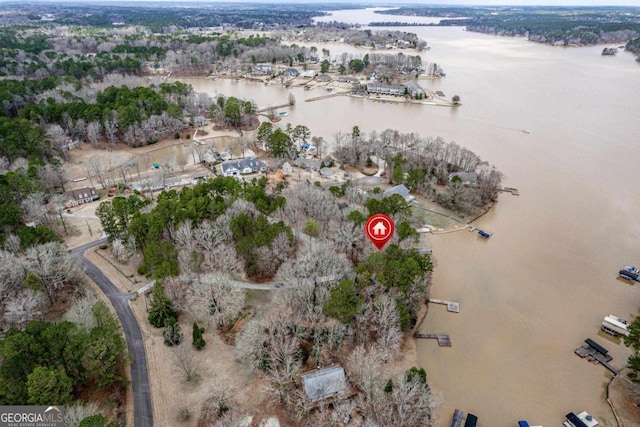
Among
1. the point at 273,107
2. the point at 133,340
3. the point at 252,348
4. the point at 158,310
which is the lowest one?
the point at 133,340

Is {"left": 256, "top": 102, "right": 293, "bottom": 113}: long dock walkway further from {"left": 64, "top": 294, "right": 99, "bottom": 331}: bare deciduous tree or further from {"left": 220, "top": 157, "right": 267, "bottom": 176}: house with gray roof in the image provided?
{"left": 64, "top": 294, "right": 99, "bottom": 331}: bare deciduous tree

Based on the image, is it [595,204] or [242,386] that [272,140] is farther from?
[595,204]

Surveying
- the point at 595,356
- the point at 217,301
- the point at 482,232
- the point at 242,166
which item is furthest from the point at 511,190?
the point at 217,301

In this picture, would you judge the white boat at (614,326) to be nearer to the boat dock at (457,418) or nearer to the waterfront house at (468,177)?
the boat dock at (457,418)

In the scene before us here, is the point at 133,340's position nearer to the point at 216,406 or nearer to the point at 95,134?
the point at 216,406

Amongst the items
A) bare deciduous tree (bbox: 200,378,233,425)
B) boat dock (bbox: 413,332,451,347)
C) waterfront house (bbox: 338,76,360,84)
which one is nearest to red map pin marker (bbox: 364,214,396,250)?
boat dock (bbox: 413,332,451,347)
